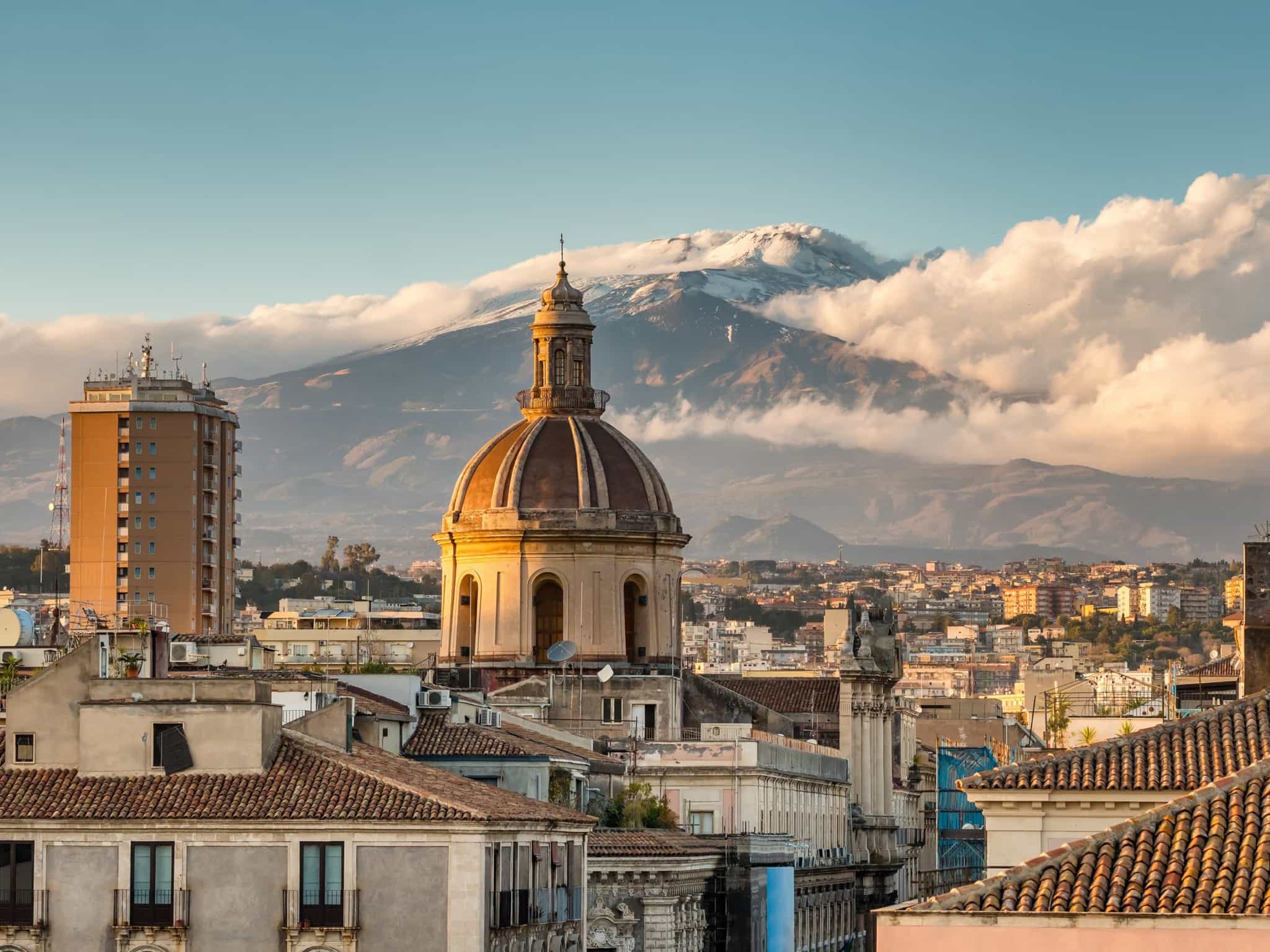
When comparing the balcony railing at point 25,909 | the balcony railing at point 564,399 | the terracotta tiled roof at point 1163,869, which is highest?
the balcony railing at point 564,399

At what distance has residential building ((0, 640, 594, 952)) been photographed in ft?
199

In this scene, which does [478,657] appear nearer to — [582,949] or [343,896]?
[582,949]

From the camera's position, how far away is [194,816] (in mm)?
61094

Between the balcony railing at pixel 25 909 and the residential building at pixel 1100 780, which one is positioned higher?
the residential building at pixel 1100 780

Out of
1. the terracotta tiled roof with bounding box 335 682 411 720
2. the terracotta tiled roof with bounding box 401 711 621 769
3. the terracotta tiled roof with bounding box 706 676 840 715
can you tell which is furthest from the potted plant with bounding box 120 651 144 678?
the terracotta tiled roof with bounding box 706 676 840 715

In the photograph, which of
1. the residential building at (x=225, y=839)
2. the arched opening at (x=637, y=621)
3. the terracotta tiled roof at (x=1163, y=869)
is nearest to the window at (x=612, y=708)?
the arched opening at (x=637, y=621)

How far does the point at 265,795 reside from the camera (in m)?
61.6

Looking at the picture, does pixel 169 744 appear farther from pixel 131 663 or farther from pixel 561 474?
pixel 561 474

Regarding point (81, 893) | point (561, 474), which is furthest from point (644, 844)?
point (561, 474)

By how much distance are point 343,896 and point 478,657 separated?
195 ft

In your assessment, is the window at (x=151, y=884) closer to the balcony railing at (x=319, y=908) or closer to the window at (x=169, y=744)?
the window at (x=169, y=744)

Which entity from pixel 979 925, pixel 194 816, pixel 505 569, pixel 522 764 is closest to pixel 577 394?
pixel 505 569

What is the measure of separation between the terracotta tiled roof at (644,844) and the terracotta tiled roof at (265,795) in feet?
53.7

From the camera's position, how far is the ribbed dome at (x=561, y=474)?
11912cm
